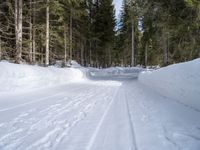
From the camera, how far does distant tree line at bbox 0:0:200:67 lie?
1819 cm

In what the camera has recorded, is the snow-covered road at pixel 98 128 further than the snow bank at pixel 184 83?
No

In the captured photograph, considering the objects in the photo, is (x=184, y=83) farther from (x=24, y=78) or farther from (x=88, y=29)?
(x=88, y=29)

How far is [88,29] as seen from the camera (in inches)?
1591

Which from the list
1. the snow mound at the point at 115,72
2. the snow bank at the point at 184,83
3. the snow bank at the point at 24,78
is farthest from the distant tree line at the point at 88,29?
the snow bank at the point at 184,83

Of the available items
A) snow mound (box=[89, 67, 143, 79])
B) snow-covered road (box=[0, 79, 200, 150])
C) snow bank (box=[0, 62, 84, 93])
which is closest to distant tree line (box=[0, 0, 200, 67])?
snow bank (box=[0, 62, 84, 93])

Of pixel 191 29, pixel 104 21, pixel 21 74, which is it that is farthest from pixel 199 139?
pixel 104 21

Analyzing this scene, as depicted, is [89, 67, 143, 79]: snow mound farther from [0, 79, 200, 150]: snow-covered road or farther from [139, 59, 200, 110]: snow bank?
[0, 79, 200, 150]: snow-covered road

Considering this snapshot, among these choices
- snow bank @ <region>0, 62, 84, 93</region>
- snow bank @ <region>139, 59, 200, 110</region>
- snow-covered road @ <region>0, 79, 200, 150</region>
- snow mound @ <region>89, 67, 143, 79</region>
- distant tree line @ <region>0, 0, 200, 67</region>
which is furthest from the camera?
snow mound @ <region>89, 67, 143, 79</region>

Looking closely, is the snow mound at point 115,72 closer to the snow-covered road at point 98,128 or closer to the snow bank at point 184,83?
the snow bank at point 184,83

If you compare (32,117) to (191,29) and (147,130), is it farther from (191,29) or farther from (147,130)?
(191,29)

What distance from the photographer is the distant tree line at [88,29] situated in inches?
716

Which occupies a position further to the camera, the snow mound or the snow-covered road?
the snow mound

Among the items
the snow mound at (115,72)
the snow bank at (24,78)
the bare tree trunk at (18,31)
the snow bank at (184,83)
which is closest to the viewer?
the snow bank at (184,83)

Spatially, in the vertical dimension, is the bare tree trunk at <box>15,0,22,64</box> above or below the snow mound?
above
